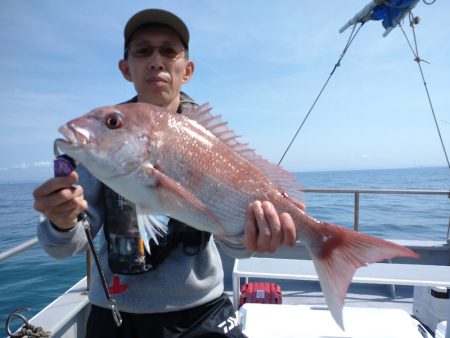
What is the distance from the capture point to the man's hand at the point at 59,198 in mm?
1385

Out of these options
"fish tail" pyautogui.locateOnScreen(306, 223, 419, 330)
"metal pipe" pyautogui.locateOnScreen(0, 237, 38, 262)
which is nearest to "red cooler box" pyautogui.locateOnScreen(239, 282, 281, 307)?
"metal pipe" pyautogui.locateOnScreen(0, 237, 38, 262)

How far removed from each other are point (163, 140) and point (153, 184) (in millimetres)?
228

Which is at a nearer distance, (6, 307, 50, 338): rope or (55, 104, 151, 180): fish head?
(55, 104, 151, 180): fish head

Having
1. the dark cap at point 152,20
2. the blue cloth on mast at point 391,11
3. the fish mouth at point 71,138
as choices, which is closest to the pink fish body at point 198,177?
the fish mouth at point 71,138

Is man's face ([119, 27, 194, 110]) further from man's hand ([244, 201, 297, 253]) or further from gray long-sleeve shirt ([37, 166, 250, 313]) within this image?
man's hand ([244, 201, 297, 253])

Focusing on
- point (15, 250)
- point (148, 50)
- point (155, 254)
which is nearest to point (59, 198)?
point (155, 254)

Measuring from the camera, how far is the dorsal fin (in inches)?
70.0

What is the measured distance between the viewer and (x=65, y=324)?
3.10 m

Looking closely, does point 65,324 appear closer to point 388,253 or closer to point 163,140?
point 163,140

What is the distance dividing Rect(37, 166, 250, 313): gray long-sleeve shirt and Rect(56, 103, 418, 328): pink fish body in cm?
44

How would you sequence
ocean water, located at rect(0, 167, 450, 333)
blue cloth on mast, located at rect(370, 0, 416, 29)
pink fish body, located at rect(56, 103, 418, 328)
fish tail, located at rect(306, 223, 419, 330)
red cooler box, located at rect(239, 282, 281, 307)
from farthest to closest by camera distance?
1. ocean water, located at rect(0, 167, 450, 333)
2. red cooler box, located at rect(239, 282, 281, 307)
3. blue cloth on mast, located at rect(370, 0, 416, 29)
4. fish tail, located at rect(306, 223, 419, 330)
5. pink fish body, located at rect(56, 103, 418, 328)

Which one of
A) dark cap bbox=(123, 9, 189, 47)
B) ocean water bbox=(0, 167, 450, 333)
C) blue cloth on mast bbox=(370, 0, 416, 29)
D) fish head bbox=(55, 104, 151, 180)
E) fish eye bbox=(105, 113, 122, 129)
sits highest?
blue cloth on mast bbox=(370, 0, 416, 29)

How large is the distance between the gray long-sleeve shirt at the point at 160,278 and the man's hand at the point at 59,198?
0.94 ft

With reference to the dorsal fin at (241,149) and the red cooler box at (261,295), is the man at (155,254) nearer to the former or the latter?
the dorsal fin at (241,149)
